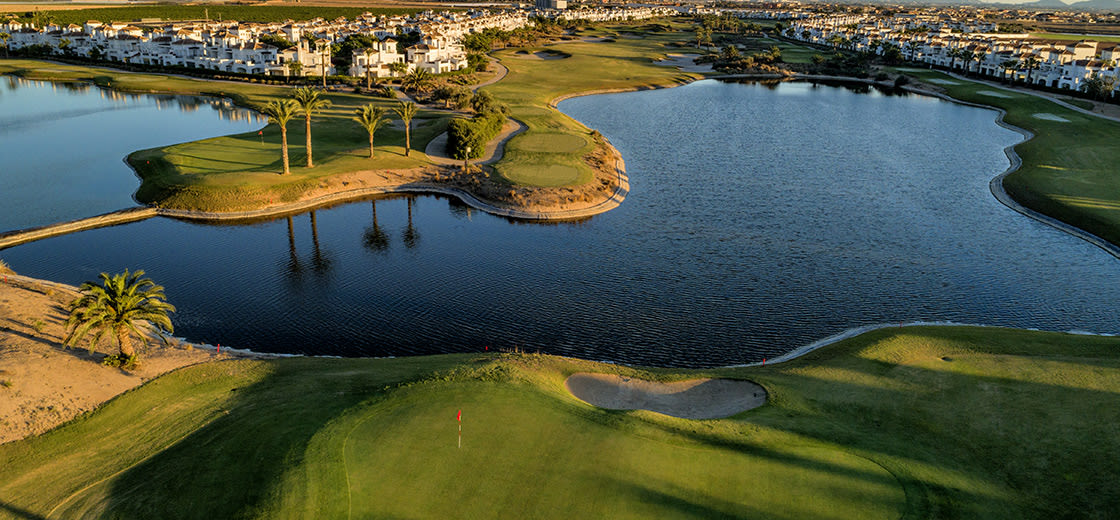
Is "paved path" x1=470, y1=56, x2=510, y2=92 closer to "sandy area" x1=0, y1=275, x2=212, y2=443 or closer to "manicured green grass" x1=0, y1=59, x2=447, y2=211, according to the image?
"manicured green grass" x1=0, y1=59, x2=447, y2=211

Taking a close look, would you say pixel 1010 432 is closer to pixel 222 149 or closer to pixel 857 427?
pixel 857 427

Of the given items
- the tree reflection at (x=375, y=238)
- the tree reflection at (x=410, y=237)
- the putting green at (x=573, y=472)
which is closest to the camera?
the putting green at (x=573, y=472)

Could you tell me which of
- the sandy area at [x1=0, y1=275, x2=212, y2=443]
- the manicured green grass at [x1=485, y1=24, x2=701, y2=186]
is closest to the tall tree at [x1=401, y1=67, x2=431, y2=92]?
the manicured green grass at [x1=485, y1=24, x2=701, y2=186]

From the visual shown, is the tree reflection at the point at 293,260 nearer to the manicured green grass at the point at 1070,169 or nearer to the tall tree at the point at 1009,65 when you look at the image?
the manicured green grass at the point at 1070,169

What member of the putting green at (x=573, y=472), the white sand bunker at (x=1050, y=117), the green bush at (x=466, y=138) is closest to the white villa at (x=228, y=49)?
the green bush at (x=466, y=138)

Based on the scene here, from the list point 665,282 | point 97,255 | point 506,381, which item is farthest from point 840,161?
point 97,255

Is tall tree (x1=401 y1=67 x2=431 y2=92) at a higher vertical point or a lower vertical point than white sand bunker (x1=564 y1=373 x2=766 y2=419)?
higher
